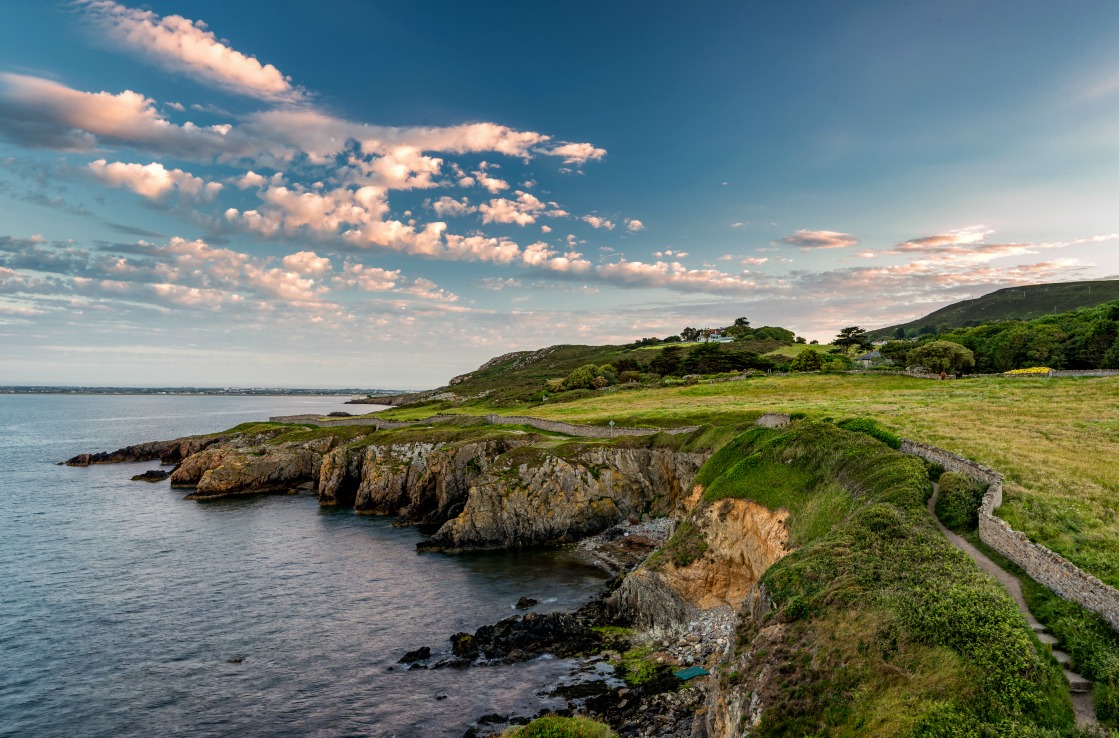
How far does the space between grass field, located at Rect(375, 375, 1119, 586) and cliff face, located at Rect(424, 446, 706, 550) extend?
957 cm

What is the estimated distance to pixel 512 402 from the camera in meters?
130

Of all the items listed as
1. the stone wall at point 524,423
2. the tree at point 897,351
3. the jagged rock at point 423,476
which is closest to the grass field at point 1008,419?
the stone wall at point 524,423

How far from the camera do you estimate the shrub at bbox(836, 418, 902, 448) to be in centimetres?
3728

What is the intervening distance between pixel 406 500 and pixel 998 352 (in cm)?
11435

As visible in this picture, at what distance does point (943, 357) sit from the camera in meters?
96.6

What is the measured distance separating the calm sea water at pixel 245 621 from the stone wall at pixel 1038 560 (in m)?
21.0

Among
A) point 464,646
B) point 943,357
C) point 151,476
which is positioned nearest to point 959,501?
point 464,646

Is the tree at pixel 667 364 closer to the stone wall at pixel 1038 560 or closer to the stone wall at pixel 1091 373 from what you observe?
the stone wall at pixel 1091 373

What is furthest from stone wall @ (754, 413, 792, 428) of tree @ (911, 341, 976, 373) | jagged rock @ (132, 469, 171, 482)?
jagged rock @ (132, 469, 171, 482)

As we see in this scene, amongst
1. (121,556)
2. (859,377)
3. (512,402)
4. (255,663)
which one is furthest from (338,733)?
(512,402)

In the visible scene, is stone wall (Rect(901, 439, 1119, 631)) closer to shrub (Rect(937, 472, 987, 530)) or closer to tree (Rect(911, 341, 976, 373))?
shrub (Rect(937, 472, 987, 530))

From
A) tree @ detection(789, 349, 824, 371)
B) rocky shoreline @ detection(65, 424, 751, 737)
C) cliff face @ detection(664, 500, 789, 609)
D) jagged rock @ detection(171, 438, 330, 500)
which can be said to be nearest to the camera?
rocky shoreline @ detection(65, 424, 751, 737)

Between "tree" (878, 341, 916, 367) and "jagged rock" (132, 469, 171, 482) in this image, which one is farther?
"tree" (878, 341, 916, 367)

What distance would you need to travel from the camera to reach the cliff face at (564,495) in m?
54.4
